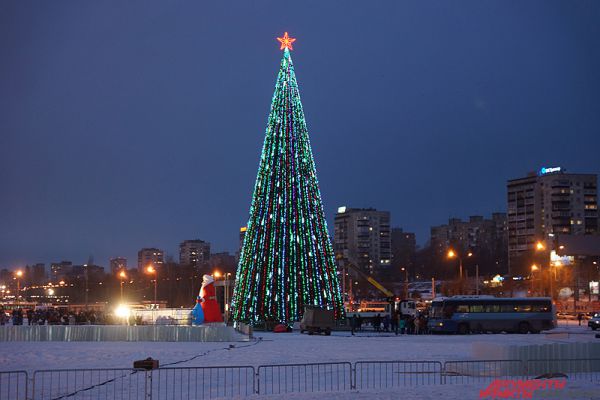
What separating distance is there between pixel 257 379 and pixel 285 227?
2959cm

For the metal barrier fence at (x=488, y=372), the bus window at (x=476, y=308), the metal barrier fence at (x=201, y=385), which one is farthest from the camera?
the bus window at (x=476, y=308)

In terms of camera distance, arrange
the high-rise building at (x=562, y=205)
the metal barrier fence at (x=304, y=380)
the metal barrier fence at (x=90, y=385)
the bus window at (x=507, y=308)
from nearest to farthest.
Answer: the metal barrier fence at (x=90, y=385) < the metal barrier fence at (x=304, y=380) < the bus window at (x=507, y=308) < the high-rise building at (x=562, y=205)

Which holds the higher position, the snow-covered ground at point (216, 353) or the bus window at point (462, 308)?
the bus window at point (462, 308)

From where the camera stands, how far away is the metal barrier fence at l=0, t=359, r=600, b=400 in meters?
18.9

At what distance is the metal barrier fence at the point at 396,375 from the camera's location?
20.6 metres

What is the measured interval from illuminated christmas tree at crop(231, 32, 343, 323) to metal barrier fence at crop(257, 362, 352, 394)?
24411 mm

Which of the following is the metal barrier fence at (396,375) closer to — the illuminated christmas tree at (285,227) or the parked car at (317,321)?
the parked car at (317,321)

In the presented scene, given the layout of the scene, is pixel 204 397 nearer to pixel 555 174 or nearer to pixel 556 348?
pixel 556 348

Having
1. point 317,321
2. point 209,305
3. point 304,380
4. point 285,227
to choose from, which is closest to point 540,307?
point 317,321

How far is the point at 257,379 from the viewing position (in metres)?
19.5

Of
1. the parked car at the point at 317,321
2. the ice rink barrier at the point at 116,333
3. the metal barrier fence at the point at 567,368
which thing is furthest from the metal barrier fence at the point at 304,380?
the parked car at the point at 317,321

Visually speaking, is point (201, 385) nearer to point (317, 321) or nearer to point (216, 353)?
point (216, 353)

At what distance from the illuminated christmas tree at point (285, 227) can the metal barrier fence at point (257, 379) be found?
24.9 m

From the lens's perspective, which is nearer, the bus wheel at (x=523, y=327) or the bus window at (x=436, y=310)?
the bus wheel at (x=523, y=327)
